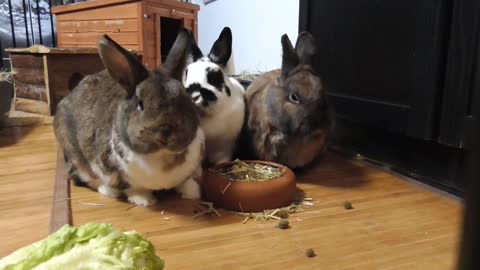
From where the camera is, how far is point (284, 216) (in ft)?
4.92

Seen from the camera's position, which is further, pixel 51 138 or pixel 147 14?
pixel 147 14

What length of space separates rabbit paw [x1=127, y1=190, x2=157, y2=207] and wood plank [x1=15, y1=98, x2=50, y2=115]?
1.78 meters

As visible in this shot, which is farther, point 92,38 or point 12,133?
point 92,38

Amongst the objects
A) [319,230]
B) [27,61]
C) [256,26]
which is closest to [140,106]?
[319,230]

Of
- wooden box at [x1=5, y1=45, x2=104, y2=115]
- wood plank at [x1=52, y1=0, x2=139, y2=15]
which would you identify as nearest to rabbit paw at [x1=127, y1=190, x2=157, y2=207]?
wooden box at [x1=5, y1=45, x2=104, y2=115]

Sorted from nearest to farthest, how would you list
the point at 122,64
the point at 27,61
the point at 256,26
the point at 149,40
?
the point at 122,64
the point at 27,61
the point at 256,26
the point at 149,40

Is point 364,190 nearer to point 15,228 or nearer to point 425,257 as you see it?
point 425,257

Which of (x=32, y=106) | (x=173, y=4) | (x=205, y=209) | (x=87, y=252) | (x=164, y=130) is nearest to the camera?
(x=87, y=252)

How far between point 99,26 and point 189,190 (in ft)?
9.05

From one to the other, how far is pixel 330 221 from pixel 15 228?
1.01 m

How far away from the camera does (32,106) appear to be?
3.18 meters

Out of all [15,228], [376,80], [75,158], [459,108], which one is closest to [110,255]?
[15,228]

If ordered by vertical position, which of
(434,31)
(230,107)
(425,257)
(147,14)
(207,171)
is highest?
(147,14)

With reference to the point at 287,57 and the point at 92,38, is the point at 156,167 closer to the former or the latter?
the point at 287,57
